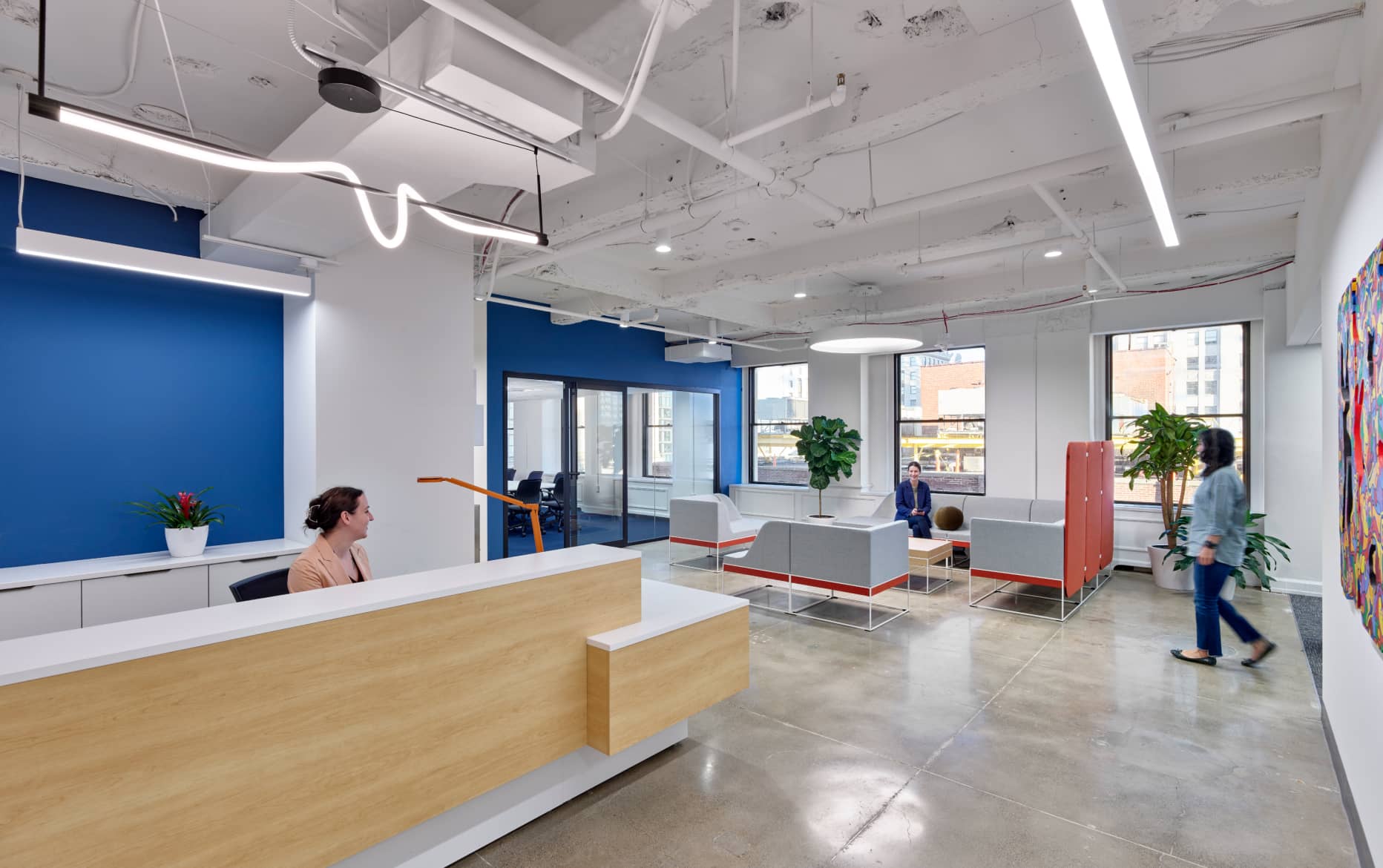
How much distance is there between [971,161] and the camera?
3904mm

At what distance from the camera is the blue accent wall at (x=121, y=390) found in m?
3.38

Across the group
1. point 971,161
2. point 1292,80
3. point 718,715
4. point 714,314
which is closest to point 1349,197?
point 1292,80

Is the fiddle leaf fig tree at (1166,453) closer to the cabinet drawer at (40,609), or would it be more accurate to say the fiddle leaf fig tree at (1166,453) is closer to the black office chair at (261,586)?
the black office chair at (261,586)

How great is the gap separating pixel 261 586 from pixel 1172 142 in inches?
173

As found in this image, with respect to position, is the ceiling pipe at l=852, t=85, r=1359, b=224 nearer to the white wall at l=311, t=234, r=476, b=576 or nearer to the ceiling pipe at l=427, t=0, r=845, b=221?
the ceiling pipe at l=427, t=0, r=845, b=221

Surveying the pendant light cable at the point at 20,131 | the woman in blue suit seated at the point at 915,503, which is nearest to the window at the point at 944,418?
the woman in blue suit seated at the point at 915,503

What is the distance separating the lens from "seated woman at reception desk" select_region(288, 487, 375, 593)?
248 centimetres

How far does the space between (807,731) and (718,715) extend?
0.48 meters

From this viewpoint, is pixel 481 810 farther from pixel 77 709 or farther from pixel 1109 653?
pixel 1109 653

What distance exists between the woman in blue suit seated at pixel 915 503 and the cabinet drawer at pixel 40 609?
6.99 meters

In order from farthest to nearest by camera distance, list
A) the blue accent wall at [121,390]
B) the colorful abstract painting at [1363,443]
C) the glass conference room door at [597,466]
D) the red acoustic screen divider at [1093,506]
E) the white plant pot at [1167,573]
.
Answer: the glass conference room door at [597,466] < the white plant pot at [1167,573] < the red acoustic screen divider at [1093,506] < the blue accent wall at [121,390] < the colorful abstract painting at [1363,443]

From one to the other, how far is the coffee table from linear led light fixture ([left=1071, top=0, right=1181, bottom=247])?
364cm

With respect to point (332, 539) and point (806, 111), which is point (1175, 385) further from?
point (332, 539)

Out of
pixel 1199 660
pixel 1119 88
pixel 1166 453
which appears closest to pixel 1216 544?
pixel 1199 660
